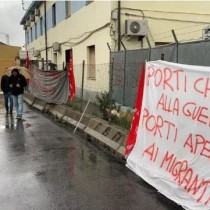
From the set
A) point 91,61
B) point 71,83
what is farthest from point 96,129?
point 91,61

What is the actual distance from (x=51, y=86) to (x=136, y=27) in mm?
4364

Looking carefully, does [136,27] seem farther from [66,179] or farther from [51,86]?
[66,179]

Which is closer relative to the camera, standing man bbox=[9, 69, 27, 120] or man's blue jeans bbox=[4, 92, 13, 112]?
standing man bbox=[9, 69, 27, 120]

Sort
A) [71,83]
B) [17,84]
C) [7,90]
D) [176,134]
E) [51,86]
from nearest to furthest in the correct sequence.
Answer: [176,134], [17,84], [71,83], [7,90], [51,86]

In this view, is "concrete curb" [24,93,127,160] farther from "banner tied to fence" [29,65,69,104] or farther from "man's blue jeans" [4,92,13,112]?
"man's blue jeans" [4,92,13,112]

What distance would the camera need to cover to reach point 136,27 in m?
13.1

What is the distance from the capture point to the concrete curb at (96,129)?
7689 millimetres

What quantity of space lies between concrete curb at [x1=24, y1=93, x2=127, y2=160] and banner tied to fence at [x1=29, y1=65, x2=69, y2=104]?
1.65 feet

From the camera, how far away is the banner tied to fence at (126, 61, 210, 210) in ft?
14.3

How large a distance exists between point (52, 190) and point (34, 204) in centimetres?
57

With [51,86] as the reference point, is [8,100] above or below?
below

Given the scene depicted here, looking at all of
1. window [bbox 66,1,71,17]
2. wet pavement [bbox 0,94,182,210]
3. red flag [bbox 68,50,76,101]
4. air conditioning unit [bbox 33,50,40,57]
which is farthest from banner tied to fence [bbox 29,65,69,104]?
air conditioning unit [bbox 33,50,40,57]

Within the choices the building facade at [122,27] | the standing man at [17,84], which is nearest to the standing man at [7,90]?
the standing man at [17,84]

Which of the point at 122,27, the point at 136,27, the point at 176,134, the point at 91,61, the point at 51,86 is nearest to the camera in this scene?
the point at 176,134
